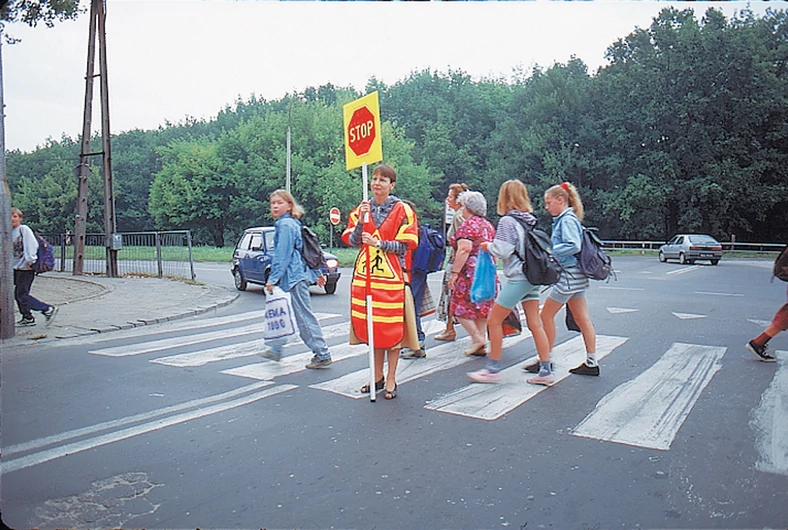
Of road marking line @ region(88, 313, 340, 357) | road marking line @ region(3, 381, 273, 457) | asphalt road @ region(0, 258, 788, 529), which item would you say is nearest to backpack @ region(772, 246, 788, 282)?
asphalt road @ region(0, 258, 788, 529)

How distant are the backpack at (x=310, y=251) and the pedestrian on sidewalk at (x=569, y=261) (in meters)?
2.49

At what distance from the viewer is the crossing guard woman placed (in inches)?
216

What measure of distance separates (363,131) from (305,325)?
7.44ft

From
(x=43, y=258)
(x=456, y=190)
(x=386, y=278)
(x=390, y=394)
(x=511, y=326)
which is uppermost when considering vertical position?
(x=456, y=190)

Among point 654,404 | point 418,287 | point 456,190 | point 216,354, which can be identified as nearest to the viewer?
point 654,404

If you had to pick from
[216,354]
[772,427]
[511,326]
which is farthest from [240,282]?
[772,427]

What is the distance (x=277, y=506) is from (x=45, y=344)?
6284 millimetres

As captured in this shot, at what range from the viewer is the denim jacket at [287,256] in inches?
271

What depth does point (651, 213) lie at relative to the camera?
46938 millimetres

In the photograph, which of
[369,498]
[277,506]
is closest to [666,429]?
[369,498]

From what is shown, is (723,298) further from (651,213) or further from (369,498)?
(651,213)

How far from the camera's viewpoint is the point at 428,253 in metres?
7.55

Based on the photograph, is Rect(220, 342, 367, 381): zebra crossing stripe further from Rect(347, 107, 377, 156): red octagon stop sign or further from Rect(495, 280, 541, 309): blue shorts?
Rect(347, 107, 377, 156): red octagon stop sign

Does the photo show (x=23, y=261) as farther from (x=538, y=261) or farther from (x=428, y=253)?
(x=538, y=261)
